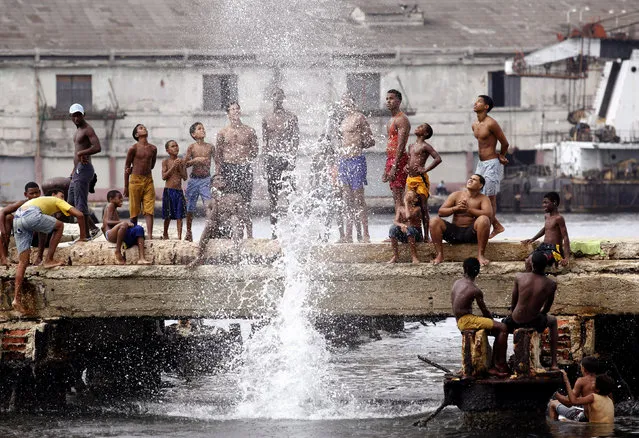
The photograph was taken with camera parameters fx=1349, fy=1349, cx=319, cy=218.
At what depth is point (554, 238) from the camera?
46.1 ft

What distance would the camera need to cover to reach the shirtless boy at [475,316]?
509 inches

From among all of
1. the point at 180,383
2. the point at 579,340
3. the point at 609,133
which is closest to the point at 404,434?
the point at 579,340

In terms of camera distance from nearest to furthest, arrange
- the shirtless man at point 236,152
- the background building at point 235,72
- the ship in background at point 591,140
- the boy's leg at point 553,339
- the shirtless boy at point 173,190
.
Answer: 1. the boy's leg at point 553,339
2. the shirtless man at point 236,152
3. the shirtless boy at point 173,190
4. the ship in background at point 591,140
5. the background building at point 235,72

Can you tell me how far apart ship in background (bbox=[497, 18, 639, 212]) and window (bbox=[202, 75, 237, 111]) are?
1018cm

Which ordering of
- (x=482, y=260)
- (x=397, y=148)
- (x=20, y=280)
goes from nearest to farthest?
(x=482, y=260), (x=20, y=280), (x=397, y=148)

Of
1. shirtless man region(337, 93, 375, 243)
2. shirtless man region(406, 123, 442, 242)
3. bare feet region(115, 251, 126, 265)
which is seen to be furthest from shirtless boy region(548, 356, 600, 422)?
bare feet region(115, 251, 126, 265)

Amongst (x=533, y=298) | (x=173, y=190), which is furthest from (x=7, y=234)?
(x=533, y=298)

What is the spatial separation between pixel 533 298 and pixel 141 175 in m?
5.66

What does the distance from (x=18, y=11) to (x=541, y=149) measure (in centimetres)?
2032

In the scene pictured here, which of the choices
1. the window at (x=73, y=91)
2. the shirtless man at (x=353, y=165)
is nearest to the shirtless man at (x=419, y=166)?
the shirtless man at (x=353, y=165)

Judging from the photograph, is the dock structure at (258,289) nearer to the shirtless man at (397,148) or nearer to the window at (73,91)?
the shirtless man at (397,148)

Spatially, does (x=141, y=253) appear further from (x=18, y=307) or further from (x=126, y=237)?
(x=18, y=307)

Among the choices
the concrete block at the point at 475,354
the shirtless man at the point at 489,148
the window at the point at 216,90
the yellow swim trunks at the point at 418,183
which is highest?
the window at the point at 216,90

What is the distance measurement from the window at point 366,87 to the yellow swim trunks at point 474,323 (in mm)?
36683
